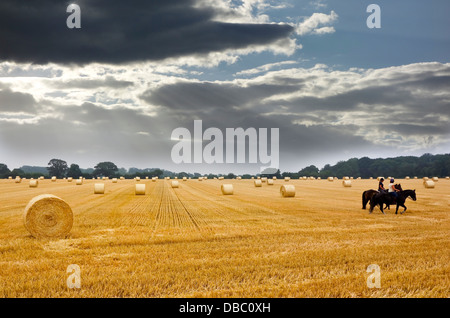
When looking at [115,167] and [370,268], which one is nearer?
[370,268]

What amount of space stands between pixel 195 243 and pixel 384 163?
165610 mm

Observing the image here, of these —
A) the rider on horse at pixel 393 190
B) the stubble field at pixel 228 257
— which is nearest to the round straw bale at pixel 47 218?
the stubble field at pixel 228 257

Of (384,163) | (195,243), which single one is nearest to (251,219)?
(195,243)

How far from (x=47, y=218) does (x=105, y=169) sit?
153 meters

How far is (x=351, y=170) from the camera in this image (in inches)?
6029

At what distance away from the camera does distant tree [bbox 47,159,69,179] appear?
16051cm

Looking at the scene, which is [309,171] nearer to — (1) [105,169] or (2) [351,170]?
(2) [351,170]

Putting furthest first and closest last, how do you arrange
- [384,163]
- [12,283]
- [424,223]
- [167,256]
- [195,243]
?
[384,163], [424,223], [195,243], [167,256], [12,283]

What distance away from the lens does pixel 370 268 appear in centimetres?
1004

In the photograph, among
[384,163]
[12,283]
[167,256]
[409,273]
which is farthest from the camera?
[384,163]

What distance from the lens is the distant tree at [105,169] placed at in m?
156

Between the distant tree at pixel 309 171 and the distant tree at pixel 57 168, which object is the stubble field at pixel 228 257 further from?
the distant tree at pixel 57 168
